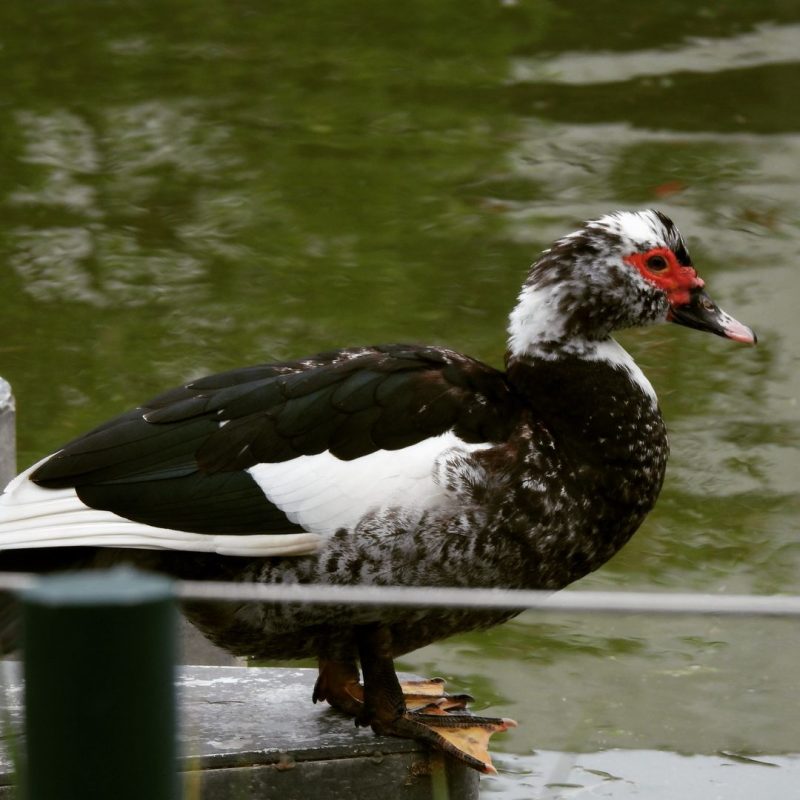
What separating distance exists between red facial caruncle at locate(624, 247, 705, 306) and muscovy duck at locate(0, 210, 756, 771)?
0.26ft

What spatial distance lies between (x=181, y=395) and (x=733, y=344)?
3.23m

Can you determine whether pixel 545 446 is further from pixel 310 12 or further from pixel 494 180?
pixel 310 12

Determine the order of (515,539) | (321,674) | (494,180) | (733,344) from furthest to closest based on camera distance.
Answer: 1. (494,180)
2. (733,344)
3. (321,674)
4. (515,539)

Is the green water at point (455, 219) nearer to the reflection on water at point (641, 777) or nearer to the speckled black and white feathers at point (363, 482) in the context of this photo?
the reflection on water at point (641, 777)

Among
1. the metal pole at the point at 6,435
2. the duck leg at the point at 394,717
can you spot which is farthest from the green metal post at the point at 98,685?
the metal pole at the point at 6,435

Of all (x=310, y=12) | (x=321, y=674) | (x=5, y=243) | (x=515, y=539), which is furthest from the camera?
(x=310, y=12)

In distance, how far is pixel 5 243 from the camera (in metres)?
6.87

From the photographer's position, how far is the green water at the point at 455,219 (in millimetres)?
4391

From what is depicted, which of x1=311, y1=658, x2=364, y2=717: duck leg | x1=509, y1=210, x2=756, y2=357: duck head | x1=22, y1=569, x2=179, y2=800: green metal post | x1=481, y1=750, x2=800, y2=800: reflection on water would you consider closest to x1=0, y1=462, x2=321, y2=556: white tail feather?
x1=311, y1=658, x2=364, y2=717: duck leg

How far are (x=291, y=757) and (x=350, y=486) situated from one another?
1.77 feet

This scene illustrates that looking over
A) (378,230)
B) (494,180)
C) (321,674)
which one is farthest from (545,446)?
(494,180)

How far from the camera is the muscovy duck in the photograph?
125 inches

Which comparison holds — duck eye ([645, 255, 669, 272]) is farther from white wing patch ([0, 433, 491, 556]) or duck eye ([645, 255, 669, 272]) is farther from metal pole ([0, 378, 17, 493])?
metal pole ([0, 378, 17, 493])

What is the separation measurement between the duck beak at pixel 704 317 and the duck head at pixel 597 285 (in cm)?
7
